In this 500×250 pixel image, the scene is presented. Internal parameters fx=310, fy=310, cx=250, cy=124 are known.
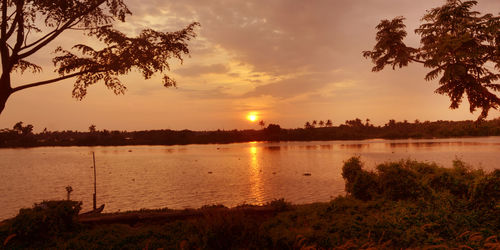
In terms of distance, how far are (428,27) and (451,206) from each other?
Result: 12.8m

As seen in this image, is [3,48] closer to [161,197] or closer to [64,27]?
[64,27]

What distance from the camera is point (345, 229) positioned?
9117 mm

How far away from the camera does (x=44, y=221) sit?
8945 millimetres

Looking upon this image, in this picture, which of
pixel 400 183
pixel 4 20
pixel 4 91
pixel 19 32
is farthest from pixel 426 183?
pixel 4 20

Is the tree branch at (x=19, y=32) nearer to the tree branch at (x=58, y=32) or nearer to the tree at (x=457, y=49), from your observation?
the tree branch at (x=58, y=32)

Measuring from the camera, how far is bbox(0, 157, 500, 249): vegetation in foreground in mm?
7262

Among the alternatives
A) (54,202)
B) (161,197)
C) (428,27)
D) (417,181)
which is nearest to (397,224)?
(417,181)

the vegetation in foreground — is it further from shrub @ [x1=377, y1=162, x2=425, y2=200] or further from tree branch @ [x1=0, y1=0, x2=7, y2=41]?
tree branch @ [x1=0, y1=0, x2=7, y2=41]

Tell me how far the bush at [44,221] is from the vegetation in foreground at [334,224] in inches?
1.0

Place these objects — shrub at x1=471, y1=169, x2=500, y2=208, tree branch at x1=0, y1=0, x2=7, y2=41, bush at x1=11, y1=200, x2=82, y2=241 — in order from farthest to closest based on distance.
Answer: shrub at x1=471, y1=169, x2=500, y2=208 < tree branch at x1=0, y1=0, x2=7, y2=41 < bush at x1=11, y1=200, x2=82, y2=241

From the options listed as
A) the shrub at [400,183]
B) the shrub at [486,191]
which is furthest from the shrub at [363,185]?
the shrub at [486,191]

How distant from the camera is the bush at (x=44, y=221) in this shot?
8.82 metres

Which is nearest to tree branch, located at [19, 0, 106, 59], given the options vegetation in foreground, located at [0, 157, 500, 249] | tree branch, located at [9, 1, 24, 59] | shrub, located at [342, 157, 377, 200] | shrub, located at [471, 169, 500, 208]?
tree branch, located at [9, 1, 24, 59]

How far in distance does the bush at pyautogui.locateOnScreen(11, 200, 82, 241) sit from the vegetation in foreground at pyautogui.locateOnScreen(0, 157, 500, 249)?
0.08 feet
